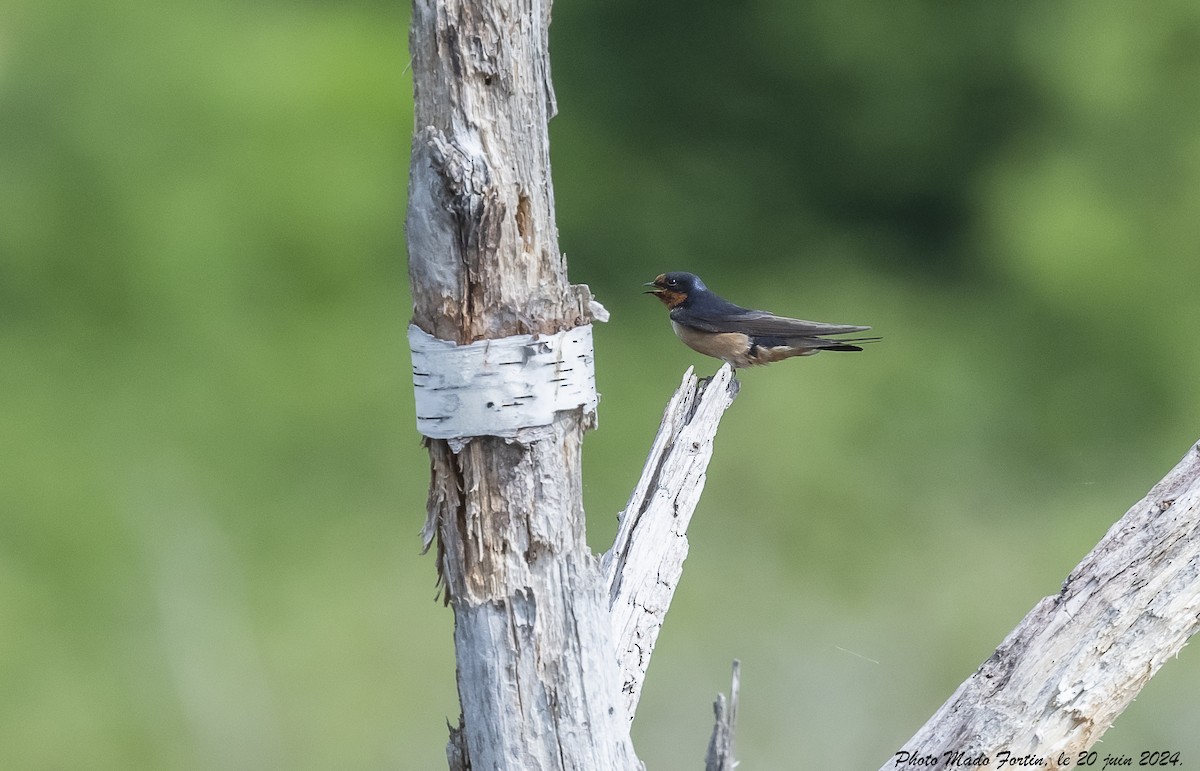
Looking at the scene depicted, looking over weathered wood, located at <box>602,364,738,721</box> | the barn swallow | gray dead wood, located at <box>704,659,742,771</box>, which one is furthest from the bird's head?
gray dead wood, located at <box>704,659,742,771</box>

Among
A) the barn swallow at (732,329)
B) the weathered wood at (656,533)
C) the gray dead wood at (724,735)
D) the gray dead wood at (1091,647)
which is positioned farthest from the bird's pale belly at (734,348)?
the gray dead wood at (724,735)

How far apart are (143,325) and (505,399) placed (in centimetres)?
511

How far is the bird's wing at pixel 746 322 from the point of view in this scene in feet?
11.2

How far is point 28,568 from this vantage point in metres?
5.71

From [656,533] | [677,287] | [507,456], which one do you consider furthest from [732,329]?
[507,456]

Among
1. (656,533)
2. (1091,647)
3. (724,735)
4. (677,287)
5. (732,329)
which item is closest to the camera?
(724,735)

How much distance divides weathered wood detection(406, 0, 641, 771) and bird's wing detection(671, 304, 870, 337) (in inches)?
67.0

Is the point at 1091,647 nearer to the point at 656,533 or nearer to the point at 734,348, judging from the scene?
the point at 656,533

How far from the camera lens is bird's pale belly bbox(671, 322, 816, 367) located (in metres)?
3.56

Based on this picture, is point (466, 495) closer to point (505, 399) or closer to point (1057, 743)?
point (505, 399)

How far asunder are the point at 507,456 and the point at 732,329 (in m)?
1.87

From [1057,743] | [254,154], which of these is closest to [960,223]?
[254,154]

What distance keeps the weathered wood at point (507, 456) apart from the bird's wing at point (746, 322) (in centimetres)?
170

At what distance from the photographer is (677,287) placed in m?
3.71
